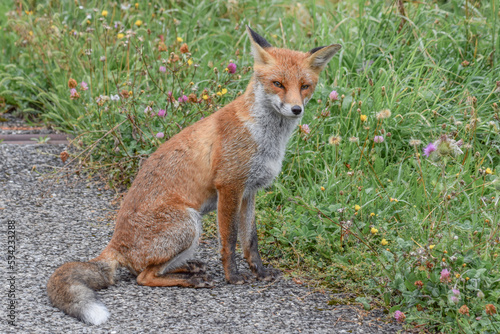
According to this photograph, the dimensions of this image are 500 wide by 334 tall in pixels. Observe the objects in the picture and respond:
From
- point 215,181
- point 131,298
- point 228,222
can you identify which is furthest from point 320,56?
point 131,298

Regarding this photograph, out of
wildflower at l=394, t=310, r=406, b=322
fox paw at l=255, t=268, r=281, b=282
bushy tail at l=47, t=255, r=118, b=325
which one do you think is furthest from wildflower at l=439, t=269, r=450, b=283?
bushy tail at l=47, t=255, r=118, b=325

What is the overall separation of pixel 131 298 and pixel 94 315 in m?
0.43

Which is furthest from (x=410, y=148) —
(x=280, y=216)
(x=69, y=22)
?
(x=69, y=22)

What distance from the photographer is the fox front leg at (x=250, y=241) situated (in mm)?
4359

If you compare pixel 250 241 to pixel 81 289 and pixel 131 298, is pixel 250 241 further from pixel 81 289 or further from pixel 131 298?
pixel 81 289

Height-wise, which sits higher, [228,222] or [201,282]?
[228,222]

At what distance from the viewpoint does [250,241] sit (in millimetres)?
4406

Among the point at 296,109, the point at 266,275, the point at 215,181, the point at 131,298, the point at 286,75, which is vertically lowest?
the point at 266,275

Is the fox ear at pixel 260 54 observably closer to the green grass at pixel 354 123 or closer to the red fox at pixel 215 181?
the red fox at pixel 215 181

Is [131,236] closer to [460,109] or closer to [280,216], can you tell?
[280,216]

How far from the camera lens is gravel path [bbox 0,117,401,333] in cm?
354

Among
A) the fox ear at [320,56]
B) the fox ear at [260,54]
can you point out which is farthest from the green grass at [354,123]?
the fox ear at [260,54]

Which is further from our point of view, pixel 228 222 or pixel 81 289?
pixel 228 222

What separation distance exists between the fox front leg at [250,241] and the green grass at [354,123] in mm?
239
